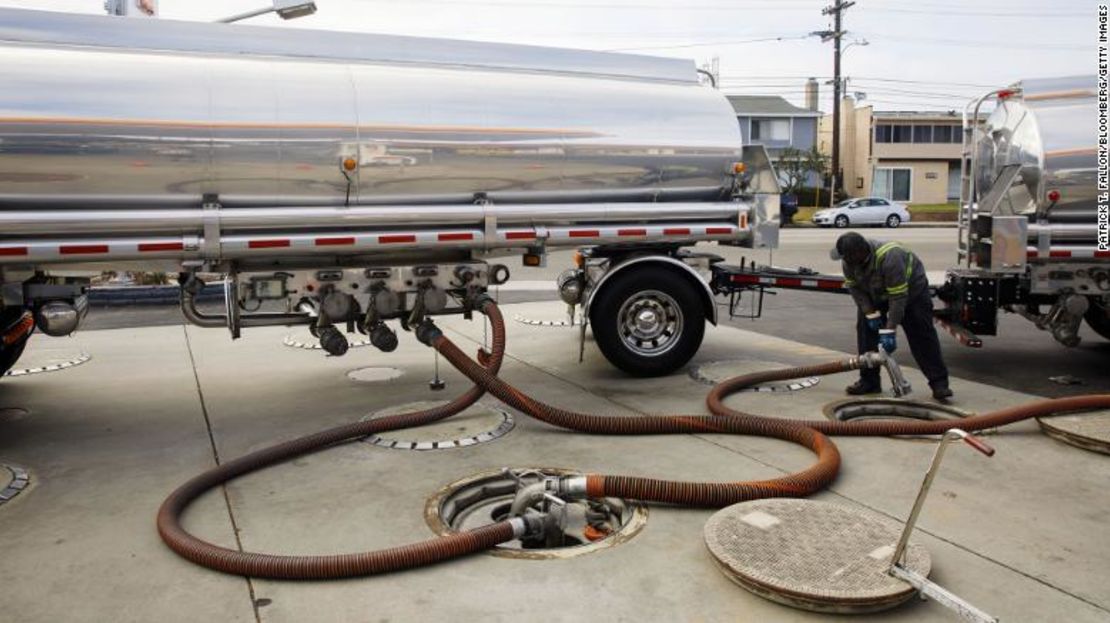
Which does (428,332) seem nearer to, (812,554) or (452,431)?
(452,431)

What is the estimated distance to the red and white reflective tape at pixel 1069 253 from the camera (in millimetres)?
7828

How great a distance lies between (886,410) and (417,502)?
4.01 m

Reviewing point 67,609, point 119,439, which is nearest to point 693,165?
point 119,439

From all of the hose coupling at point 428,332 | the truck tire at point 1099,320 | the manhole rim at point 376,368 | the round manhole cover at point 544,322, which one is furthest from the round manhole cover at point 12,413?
the truck tire at point 1099,320

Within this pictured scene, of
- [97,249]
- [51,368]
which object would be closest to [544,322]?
[51,368]

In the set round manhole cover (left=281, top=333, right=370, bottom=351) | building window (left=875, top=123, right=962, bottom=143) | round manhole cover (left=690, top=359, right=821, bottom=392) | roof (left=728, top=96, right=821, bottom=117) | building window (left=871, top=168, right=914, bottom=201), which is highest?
roof (left=728, top=96, right=821, bottom=117)

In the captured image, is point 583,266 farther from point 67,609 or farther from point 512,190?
point 67,609

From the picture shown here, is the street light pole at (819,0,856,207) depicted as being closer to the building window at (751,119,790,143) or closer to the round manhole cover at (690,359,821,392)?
the building window at (751,119,790,143)

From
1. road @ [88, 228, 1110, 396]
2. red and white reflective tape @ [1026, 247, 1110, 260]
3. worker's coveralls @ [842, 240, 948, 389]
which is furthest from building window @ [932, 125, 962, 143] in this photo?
worker's coveralls @ [842, 240, 948, 389]

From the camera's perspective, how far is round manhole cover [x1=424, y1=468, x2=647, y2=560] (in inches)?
176

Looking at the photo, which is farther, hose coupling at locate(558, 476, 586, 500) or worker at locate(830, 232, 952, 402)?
worker at locate(830, 232, 952, 402)

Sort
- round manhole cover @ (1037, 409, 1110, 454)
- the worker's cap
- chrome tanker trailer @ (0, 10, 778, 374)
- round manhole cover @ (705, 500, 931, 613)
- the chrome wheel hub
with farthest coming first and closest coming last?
1. the chrome wheel hub
2. the worker's cap
3. chrome tanker trailer @ (0, 10, 778, 374)
4. round manhole cover @ (1037, 409, 1110, 454)
5. round manhole cover @ (705, 500, 931, 613)

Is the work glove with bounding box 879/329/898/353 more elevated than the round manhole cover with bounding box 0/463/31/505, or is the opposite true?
the work glove with bounding box 879/329/898/353

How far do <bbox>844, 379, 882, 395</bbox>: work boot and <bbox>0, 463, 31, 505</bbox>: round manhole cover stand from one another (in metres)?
6.10
